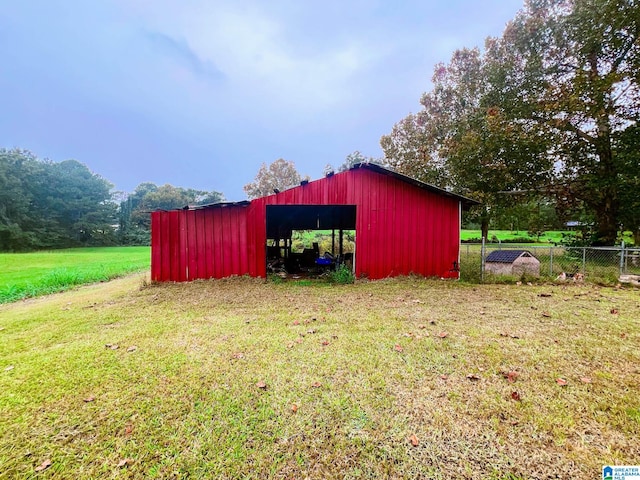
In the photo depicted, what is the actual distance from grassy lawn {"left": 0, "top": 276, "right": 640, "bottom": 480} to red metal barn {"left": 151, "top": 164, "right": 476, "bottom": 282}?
11.1ft

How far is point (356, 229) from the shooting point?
8.54 m

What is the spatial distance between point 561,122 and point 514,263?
643 centimetres

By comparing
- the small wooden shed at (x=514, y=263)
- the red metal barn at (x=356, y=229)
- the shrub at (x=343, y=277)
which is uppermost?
the red metal barn at (x=356, y=229)

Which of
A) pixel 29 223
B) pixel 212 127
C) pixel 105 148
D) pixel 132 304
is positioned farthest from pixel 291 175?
pixel 105 148

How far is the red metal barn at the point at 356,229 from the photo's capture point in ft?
26.9

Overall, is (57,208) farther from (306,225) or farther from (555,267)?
(555,267)

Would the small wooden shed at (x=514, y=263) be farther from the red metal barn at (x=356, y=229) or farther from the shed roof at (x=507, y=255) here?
the red metal barn at (x=356, y=229)

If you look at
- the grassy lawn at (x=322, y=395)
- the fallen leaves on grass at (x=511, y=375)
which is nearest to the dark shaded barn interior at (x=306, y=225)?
the grassy lawn at (x=322, y=395)

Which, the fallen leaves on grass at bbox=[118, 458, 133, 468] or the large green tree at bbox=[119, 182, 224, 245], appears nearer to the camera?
the fallen leaves on grass at bbox=[118, 458, 133, 468]

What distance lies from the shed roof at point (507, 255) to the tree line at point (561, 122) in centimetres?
418

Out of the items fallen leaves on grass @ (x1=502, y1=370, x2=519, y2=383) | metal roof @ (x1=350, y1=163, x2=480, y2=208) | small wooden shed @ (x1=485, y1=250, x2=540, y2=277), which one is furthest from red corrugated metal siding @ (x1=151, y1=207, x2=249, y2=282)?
small wooden shed @ (x1=485, y1=250, x2=540, y2=277)

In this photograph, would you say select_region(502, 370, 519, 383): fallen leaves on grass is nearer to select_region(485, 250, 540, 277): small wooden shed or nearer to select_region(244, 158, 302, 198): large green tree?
select_region(485, 250, 540, 277): small wooden shed

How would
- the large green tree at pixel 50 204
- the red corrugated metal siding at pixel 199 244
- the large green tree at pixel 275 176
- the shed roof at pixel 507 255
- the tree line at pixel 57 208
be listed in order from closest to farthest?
1. the red corrugated metal siding at pixel 199 244
2. the shed roof at pixel 507 255
3. the large green tree at pixel 50 204
4. the tree line at pixel 57 208
5. the large green tree at pixel 275 176

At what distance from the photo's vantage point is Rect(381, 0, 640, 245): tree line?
10289 mm
